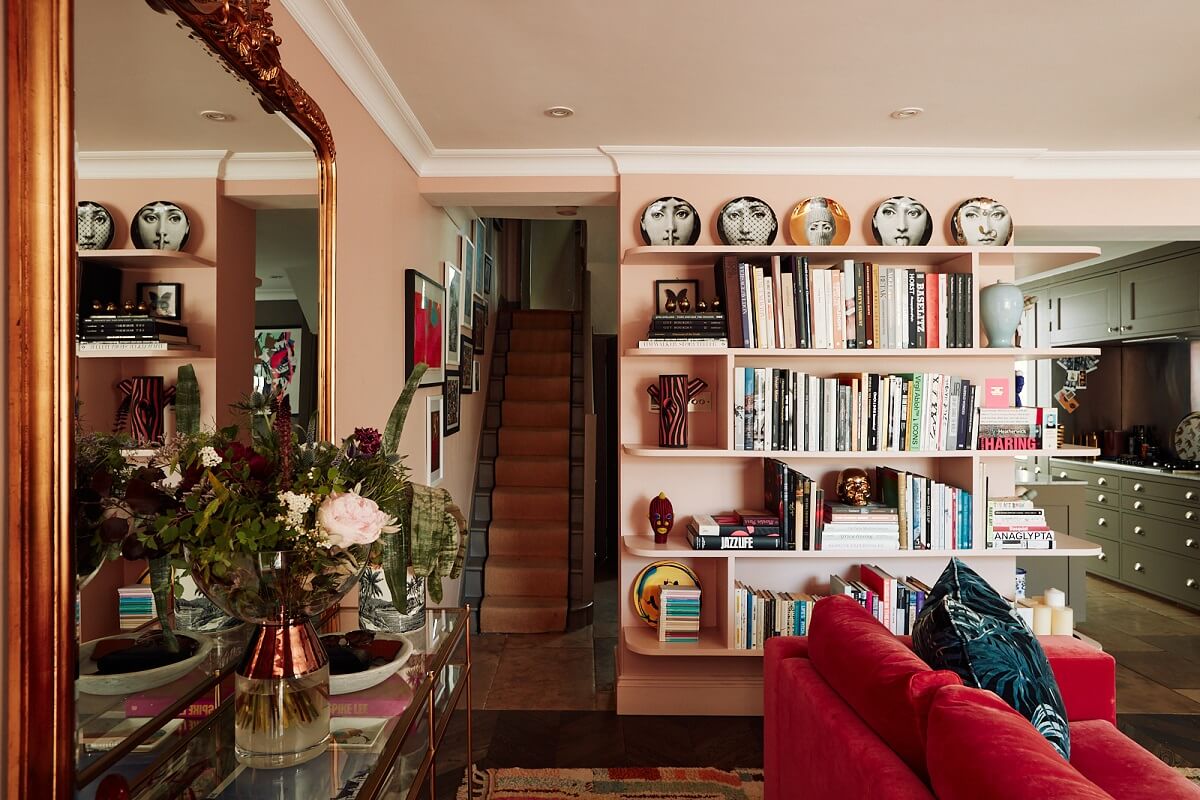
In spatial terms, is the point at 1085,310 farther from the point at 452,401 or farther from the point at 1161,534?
the point at 452,401

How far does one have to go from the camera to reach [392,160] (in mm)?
2811

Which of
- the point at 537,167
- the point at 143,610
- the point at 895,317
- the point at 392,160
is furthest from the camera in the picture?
the point at 537,167

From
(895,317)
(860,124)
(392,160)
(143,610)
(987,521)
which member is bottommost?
(987,521)

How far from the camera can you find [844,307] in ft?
10.2

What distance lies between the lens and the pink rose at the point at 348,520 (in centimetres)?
116

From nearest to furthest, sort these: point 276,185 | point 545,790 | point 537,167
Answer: point 276,185 < point 545,790 < point 537,167

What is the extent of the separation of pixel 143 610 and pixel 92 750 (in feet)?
0.68

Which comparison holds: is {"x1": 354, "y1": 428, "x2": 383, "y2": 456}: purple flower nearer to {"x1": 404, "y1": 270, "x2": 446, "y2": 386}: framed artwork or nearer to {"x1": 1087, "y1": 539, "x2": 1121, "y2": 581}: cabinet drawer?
{"x1": 404, "y1": 270, "x2": 446, "y2": 386}: framed artwork

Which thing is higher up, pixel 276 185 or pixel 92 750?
pixel 276 185

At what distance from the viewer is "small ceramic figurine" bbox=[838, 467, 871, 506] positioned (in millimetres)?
3174

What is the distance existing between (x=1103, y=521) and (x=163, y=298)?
6189 mm

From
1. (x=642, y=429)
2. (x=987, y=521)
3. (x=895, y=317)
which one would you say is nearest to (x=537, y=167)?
(x=642, y=429)

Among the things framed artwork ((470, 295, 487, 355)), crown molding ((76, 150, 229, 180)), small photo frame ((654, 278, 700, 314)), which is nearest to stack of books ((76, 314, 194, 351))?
crown molding ((76, 150, 229, 180))

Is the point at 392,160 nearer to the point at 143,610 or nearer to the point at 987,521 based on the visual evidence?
the point at 143,610
